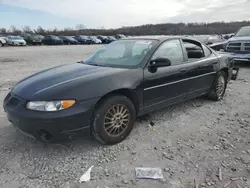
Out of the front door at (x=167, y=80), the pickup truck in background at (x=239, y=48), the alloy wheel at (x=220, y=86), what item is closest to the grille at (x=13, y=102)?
the front door at (x=167, y=80)

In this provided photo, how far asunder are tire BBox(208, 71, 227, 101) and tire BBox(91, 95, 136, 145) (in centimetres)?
244

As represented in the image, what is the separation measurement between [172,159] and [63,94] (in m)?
1.60

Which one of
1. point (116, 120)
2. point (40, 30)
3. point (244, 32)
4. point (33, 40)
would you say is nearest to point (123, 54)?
point (116, 120)

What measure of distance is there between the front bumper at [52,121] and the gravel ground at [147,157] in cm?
36

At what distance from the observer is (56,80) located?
3057mm

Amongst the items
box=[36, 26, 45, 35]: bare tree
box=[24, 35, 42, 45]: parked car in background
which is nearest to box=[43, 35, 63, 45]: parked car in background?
box=[24, 35, 42, 45]: parked car in background

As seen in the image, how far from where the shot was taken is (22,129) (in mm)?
2783

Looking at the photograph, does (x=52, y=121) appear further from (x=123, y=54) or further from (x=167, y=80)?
(x=167, y=80)

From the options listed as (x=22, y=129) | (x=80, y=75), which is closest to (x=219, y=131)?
(x=80, y=75)

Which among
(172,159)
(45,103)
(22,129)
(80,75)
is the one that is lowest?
(172,159)

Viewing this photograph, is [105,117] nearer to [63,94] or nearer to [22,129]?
[63,94]

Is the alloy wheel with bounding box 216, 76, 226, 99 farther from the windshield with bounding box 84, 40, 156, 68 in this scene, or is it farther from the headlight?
the headlight

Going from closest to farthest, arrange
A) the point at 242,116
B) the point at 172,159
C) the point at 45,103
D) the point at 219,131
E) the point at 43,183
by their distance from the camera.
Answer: the point at 43,183
the point at 45,103
the point at 172,159
the point at 219,131
the point at 242,116

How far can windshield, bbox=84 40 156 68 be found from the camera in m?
3.53
